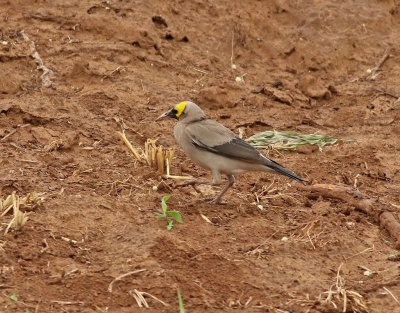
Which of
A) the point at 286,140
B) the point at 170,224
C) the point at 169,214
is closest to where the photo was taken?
the point at 170,224

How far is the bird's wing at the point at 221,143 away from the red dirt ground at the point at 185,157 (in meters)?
0.45

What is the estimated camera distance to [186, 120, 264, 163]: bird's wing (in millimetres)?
7641

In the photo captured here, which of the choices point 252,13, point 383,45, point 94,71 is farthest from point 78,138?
point 383,45

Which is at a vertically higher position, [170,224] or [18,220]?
[18,220]

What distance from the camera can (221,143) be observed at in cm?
771

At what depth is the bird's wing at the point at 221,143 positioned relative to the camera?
7641 mm

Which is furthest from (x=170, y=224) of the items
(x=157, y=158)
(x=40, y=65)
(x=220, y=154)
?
(x=40, y=65)

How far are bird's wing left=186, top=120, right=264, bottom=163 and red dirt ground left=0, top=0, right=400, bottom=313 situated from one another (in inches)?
17.8

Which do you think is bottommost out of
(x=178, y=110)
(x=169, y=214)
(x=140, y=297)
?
(x=169, y=214)

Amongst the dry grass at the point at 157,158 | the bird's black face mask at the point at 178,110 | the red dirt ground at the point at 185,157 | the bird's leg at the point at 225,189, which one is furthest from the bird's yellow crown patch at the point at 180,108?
the bird's leg at the point at 225,189

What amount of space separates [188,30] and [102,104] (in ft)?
8.09

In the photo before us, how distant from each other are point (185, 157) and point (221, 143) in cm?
130

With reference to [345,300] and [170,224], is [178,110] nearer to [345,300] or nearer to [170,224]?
[170,224]

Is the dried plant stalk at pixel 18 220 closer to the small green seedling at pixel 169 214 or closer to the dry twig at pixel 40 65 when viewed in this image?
the small green seedling at pixel 169 214
